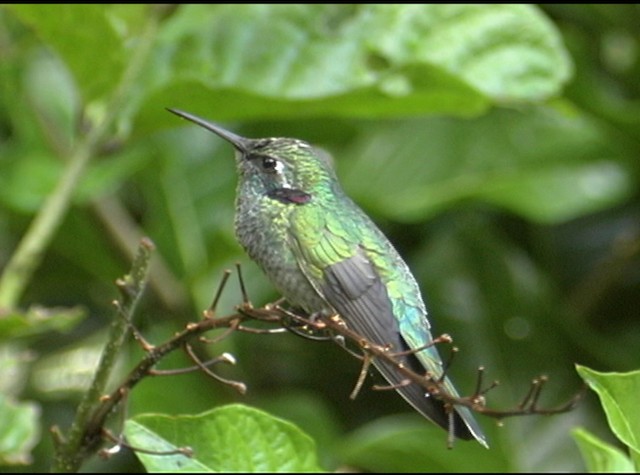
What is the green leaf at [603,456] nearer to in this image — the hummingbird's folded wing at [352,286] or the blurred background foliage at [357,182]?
the hummingbird's folded wing at [352,286]

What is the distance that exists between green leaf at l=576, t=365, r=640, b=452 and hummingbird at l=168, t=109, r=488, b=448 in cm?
22

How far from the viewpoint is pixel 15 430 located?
113 inches

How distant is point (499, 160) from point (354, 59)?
1.03m

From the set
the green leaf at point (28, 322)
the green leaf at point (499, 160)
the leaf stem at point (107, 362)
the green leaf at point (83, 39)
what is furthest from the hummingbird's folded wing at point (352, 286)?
the green leaf at point (499, 160)

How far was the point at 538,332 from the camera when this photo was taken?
418cm

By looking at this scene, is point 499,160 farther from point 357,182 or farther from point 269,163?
point 269,163

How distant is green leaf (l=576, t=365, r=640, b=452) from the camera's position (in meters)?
2.16

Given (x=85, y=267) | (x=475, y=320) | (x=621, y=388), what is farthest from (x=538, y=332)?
(x=621, y=388)

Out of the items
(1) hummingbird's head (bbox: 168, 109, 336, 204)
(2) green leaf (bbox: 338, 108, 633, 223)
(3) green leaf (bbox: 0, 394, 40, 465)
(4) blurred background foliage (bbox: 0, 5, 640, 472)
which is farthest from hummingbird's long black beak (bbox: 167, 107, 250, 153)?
(2) green leaf (bbox: 338, 108, 633, 223)

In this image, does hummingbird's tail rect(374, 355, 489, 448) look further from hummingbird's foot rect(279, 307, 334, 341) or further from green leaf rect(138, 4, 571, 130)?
green leaf rect(138, 4, 571, 130)

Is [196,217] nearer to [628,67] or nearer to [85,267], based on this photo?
[85,267]

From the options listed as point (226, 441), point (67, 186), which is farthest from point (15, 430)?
point (67, 186)

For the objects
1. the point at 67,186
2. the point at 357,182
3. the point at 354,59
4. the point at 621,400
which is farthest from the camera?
the point at 357,182

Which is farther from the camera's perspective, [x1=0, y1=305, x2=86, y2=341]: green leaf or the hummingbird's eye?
[x1=0, y1=305, x2=86, y2=341]: green leaf
